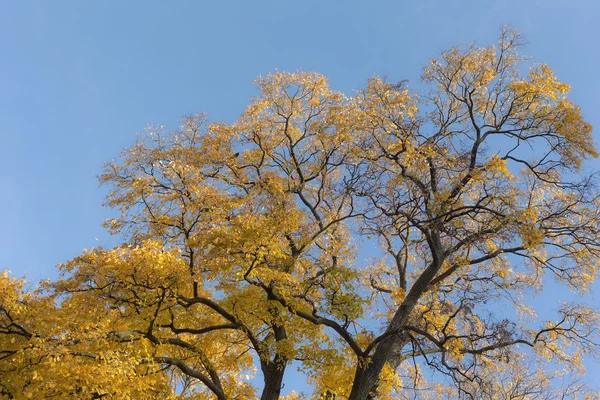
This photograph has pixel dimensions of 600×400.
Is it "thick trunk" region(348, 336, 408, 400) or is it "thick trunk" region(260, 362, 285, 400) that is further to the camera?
"thick trunk" region(260, 362, 285, 400)

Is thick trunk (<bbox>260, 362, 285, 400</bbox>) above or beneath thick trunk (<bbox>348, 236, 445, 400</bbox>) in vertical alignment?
beneath

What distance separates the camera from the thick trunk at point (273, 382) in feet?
34.6

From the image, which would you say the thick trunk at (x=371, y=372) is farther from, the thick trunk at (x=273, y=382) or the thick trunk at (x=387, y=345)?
the thick trunk at (x=273, y=382)

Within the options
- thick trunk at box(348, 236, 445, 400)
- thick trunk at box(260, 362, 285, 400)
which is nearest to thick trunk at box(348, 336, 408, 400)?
thick trunk at box(348, 236, 445, 400)

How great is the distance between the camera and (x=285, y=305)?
1063cm

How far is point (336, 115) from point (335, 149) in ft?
3.35

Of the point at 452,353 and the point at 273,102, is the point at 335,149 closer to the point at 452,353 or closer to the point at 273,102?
the point at 273,102

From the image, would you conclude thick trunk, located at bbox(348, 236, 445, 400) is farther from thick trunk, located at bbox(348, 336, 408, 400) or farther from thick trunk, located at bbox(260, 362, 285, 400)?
thick trunk, located at bbox(260, 362, 285, 400)

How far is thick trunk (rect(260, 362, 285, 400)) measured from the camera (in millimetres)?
10539

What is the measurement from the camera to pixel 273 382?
10578 millimetres

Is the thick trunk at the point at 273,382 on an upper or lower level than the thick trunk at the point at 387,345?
lower

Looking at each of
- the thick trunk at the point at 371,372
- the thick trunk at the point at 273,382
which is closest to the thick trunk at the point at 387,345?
the thick trunk at the point at 371,372

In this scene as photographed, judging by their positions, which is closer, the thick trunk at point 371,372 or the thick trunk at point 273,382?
the thick trunk at point 371,372

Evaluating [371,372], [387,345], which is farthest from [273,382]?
[387,345]
